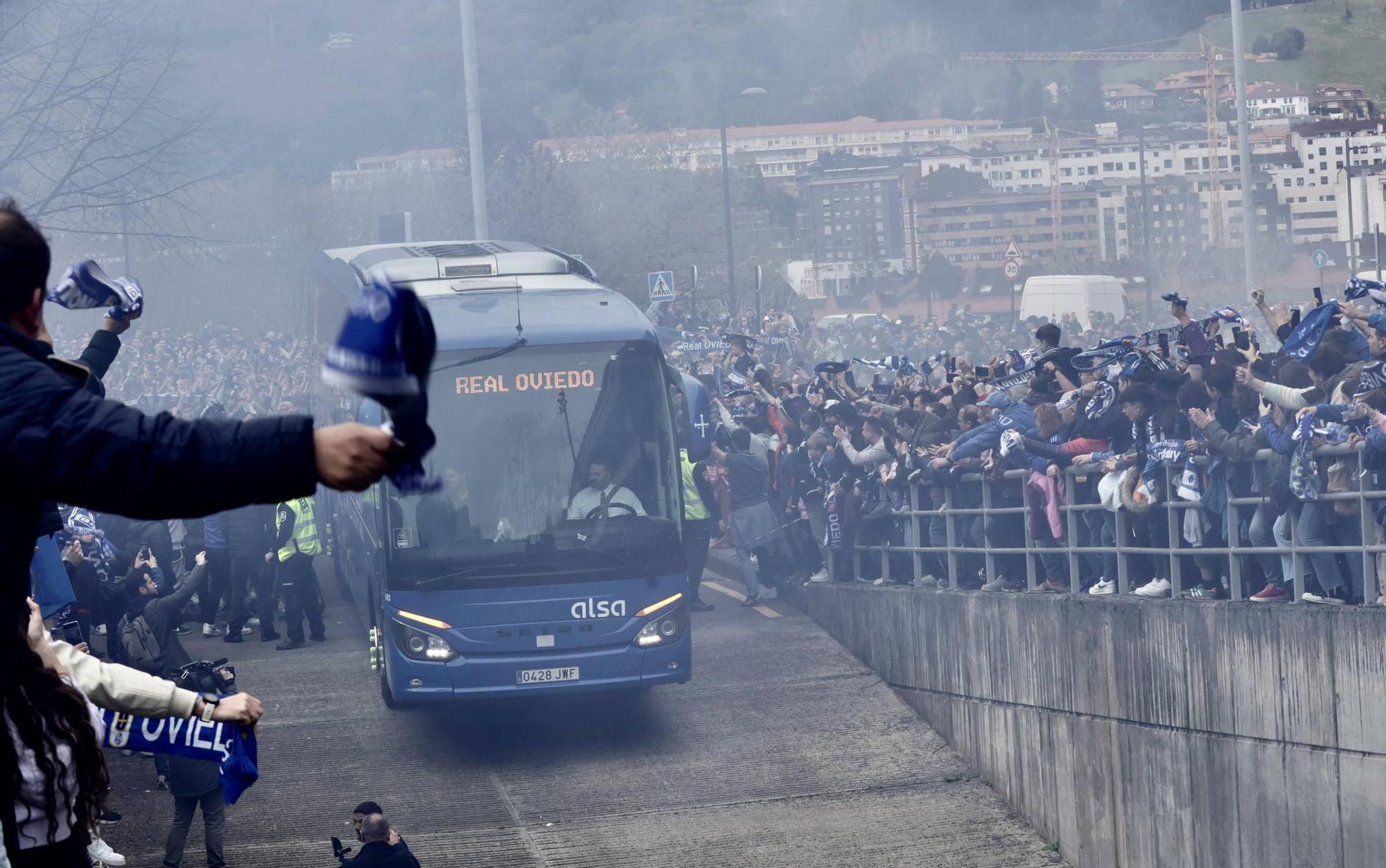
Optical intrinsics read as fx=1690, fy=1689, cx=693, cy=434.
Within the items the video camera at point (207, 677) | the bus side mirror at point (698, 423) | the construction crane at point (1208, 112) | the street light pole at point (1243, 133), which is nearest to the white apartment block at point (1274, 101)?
the construction crane at point (1208, 112)

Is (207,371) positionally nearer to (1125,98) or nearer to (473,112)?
(473,112)

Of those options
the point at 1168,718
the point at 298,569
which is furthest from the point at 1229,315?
the point at 298,569

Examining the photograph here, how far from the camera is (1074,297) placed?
4106cm

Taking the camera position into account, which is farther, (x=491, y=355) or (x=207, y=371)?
(x=207, y=371)

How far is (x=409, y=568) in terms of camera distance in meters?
11.6

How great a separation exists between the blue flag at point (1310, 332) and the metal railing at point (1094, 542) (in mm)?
576

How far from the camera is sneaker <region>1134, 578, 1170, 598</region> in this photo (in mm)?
10266

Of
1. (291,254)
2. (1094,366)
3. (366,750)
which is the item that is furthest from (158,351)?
(1094,366)

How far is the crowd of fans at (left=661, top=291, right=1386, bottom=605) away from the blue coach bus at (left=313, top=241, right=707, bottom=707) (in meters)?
2.41

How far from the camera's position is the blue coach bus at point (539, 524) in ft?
38.2

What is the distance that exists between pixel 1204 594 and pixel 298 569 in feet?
26.9

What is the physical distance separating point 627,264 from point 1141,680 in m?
40.4

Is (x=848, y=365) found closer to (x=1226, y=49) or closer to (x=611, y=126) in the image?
(x=611, y=126)

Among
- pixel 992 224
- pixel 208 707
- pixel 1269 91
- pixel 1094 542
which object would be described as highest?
pixel 1269 91
